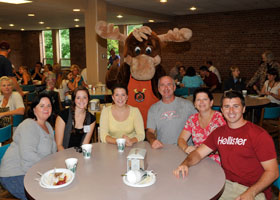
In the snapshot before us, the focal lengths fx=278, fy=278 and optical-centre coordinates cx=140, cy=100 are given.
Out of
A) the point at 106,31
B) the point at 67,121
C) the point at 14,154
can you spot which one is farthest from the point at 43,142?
the point at 106,31

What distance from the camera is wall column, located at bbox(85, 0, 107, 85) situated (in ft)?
22.6

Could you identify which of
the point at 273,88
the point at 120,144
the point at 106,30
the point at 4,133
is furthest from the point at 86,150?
the point at 273,88

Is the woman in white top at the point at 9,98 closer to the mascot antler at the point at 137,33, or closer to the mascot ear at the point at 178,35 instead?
the mascot antler at the point at 137,33

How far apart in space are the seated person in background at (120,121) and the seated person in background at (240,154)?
0.83 metres

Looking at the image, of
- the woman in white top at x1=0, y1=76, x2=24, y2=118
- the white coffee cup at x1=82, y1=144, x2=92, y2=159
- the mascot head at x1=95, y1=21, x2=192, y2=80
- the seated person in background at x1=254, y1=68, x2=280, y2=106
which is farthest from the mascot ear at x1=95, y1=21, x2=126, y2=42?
the seated person in background at x1=254, y1=68, x2=280, y2=106

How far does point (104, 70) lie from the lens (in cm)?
741

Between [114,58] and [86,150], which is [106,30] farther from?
[114,58]

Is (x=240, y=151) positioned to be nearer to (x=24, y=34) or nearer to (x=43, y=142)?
(x=43, y=142)

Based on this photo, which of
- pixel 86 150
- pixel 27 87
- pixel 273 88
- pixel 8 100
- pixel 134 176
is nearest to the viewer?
pixel 134 176

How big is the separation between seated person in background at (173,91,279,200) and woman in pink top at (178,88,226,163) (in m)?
0.36

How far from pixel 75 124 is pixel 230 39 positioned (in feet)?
27.4

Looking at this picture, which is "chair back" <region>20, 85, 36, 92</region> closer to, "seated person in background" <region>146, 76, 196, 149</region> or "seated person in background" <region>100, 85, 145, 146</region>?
"seated person in background" <region>100, 85, 145, 146</region>

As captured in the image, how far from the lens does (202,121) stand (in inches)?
102

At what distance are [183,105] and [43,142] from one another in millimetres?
1461
